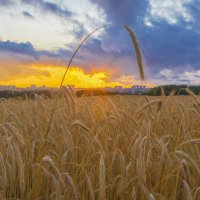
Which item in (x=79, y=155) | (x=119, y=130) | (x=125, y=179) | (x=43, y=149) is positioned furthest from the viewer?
(x=119, y=130)

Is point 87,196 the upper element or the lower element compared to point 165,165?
lower

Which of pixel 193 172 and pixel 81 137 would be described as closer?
pixel 193 172

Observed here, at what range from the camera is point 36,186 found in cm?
222

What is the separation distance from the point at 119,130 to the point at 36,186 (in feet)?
4.25

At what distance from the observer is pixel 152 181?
8.27 feet

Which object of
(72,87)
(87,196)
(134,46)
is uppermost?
(134,46)

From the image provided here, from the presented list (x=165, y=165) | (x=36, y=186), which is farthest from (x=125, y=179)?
(x=36, y=186)

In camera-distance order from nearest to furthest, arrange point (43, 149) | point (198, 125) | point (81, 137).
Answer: point (43, 149) < point (81, 137) < point (198, 125)

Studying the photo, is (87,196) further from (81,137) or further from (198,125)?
(198,125)

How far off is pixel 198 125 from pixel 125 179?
207cm

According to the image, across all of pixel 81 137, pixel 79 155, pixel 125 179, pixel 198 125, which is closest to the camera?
pixel 125 179

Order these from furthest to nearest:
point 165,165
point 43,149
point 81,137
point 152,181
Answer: point 81,137
point 43,149
point 152,181
point 165,165

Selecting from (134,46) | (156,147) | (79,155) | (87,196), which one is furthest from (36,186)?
(134,46)

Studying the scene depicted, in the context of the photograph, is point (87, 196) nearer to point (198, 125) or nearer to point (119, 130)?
point (119, 130)
